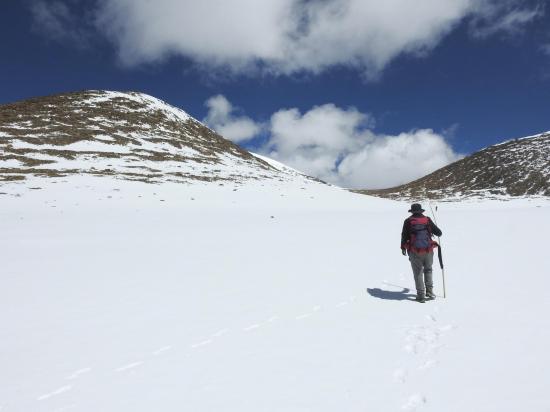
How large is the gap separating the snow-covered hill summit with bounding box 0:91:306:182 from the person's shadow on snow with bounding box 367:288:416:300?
114 feet

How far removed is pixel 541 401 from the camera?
5.21 m

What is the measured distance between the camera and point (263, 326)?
8352mm

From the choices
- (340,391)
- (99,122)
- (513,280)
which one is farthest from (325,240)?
(99,122)

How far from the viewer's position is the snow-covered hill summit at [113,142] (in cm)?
4622

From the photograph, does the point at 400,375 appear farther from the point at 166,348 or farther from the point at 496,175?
the point at 496,175

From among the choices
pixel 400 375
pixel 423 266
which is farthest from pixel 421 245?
pixel 400 375

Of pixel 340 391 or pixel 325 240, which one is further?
pixel 325 240

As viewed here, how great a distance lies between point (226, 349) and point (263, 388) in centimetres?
157

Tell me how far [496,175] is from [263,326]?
405ft

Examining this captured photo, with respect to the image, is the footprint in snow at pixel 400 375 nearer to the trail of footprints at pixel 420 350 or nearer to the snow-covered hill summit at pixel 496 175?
the trail of footprints at pixel 420 350

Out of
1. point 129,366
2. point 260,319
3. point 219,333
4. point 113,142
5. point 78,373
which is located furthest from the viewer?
point 113,142

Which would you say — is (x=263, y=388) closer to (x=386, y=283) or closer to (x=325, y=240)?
(x=386, y=283)

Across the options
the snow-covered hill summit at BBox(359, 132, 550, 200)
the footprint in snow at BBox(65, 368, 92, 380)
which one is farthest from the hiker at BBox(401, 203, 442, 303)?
the snow-covered hill summit at BBox(359, 132, 550, 200)

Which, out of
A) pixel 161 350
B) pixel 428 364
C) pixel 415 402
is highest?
pixel 161 350
